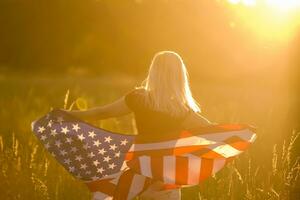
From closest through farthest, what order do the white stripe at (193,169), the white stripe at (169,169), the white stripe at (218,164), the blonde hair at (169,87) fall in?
the blonde hair at (169,87)
the white stripe at (169,169)
the white stripe at (193,169)
the white stripe at (218,164)

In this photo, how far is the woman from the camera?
5.32 metres

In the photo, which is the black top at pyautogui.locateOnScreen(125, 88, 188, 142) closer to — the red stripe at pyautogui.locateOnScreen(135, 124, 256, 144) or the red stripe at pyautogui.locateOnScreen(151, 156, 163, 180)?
the red stripe at pyautogui.locateOnScreen(135, 124, 256, 144)

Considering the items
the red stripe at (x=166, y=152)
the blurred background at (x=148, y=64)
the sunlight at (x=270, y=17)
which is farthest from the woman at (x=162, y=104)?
the sunlight at (x=270, y=17)

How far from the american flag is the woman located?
3.2 inches

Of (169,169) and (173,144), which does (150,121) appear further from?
(169,169)

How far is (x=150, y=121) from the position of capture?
5340 mm

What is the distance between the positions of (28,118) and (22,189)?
4163 mm

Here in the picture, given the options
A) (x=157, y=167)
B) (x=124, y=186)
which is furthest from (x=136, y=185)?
(x=157, y=167)

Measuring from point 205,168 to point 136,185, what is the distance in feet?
1.89

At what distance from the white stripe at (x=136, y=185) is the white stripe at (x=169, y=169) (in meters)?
0.19

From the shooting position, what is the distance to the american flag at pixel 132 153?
18.0ft

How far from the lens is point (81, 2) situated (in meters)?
40.3

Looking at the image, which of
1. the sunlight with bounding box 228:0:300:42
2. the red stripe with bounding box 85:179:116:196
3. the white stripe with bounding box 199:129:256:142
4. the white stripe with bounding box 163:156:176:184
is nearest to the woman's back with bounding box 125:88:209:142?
the white stripe with bounding box 163:156:176:184

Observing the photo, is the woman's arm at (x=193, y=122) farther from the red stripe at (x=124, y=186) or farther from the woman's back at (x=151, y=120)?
the red stripe at (x=124, y=186)
